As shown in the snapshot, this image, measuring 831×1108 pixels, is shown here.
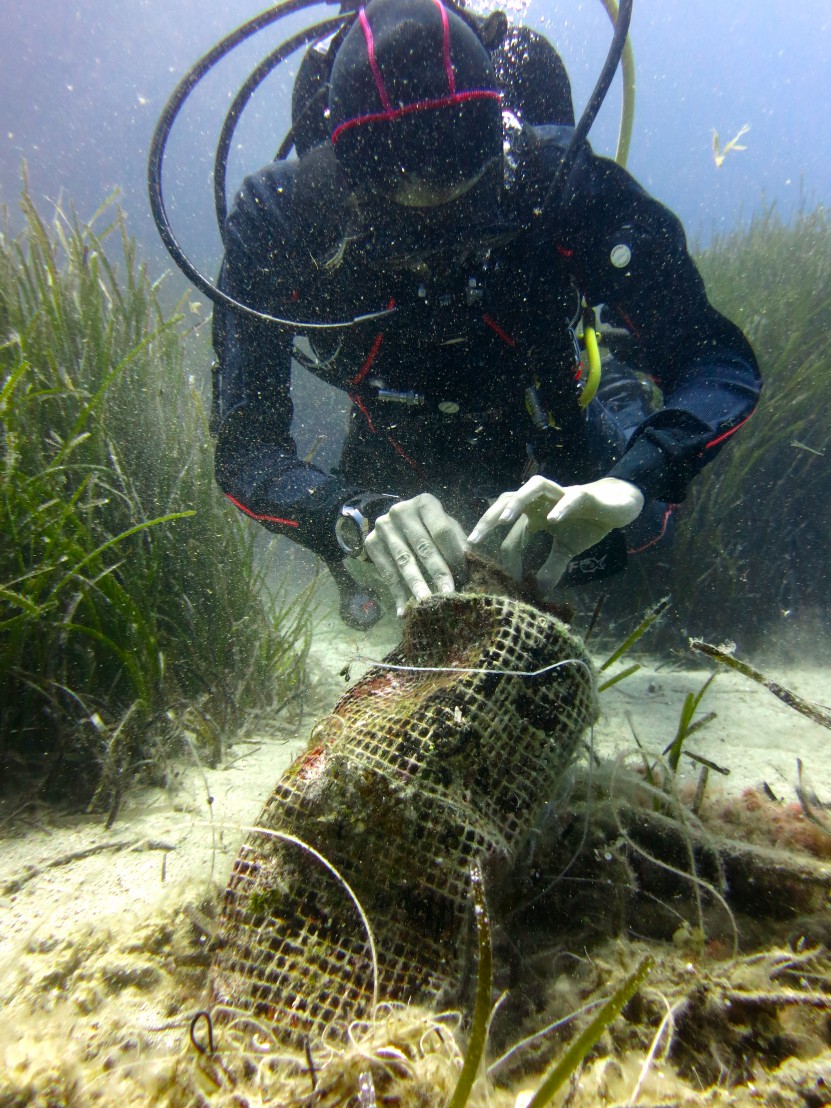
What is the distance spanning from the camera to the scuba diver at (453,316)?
2041 mm

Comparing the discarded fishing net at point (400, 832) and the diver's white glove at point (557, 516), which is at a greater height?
the diver's white glove at point (557, 516)

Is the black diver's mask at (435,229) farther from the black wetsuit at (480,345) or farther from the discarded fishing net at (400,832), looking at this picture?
the discarded fishing net at (400,832)

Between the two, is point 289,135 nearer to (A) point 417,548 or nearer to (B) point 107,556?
(B) point 107,556

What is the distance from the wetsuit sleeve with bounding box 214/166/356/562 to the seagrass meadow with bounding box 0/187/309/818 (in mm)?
357

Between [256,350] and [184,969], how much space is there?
2.76 m

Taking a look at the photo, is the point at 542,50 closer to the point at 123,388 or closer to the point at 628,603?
the point at 123,388

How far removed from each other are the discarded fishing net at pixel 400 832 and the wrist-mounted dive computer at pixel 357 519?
3.61 ft

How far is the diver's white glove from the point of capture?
161cm

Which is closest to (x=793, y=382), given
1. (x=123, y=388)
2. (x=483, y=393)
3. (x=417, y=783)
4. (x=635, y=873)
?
(x=483, y=393)

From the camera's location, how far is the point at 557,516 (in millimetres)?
1585

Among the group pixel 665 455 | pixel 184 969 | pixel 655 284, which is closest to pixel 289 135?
pixel 655 284

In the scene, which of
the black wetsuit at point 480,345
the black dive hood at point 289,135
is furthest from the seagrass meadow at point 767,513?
the black dive hood at point 289,135

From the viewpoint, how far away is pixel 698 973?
0.90 metres

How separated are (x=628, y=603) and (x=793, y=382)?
2.12 meters
